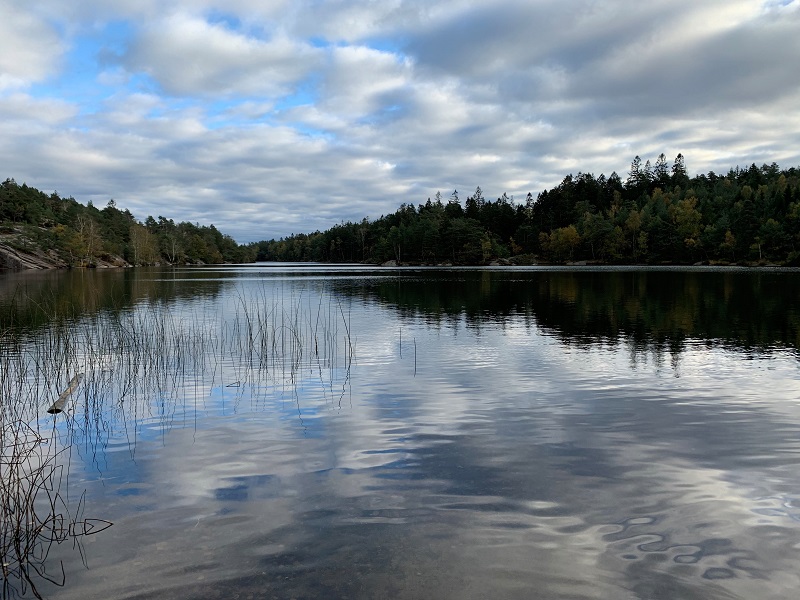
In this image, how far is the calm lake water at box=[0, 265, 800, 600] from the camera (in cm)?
598

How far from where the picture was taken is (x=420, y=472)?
29.5ft

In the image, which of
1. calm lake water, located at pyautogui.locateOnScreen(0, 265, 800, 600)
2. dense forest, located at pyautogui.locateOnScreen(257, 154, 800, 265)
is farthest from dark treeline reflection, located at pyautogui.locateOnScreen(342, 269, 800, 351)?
dense forest, located at pyautogui.locateOnScreen(257, 154, 800, 265)

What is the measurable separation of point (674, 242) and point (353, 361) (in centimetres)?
14246

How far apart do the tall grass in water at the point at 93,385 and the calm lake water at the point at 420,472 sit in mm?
86

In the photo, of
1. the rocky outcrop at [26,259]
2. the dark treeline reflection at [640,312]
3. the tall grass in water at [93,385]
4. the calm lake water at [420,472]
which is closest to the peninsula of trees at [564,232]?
the rocky outcrop at [26,259]

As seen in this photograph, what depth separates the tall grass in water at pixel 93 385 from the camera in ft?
23.4

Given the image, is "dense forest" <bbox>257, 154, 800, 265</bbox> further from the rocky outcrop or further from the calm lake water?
the calm lake water

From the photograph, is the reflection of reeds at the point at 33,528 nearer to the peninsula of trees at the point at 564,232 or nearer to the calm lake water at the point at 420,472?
the calm lake water at the point at 420,472

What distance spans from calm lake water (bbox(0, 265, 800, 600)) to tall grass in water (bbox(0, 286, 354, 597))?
9cm

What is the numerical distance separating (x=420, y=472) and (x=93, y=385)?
11.1 metres

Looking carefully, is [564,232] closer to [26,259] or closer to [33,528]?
[26,259]

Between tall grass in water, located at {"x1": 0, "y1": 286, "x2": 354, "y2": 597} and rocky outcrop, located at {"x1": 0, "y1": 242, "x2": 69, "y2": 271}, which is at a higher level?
rocky outcrop, located at {"x1": 0, "y1": 242, "x2": 69, "y2": 271}

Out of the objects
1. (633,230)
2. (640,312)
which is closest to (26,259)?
(640,312)

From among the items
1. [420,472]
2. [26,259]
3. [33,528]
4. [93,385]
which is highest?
[26,259]
